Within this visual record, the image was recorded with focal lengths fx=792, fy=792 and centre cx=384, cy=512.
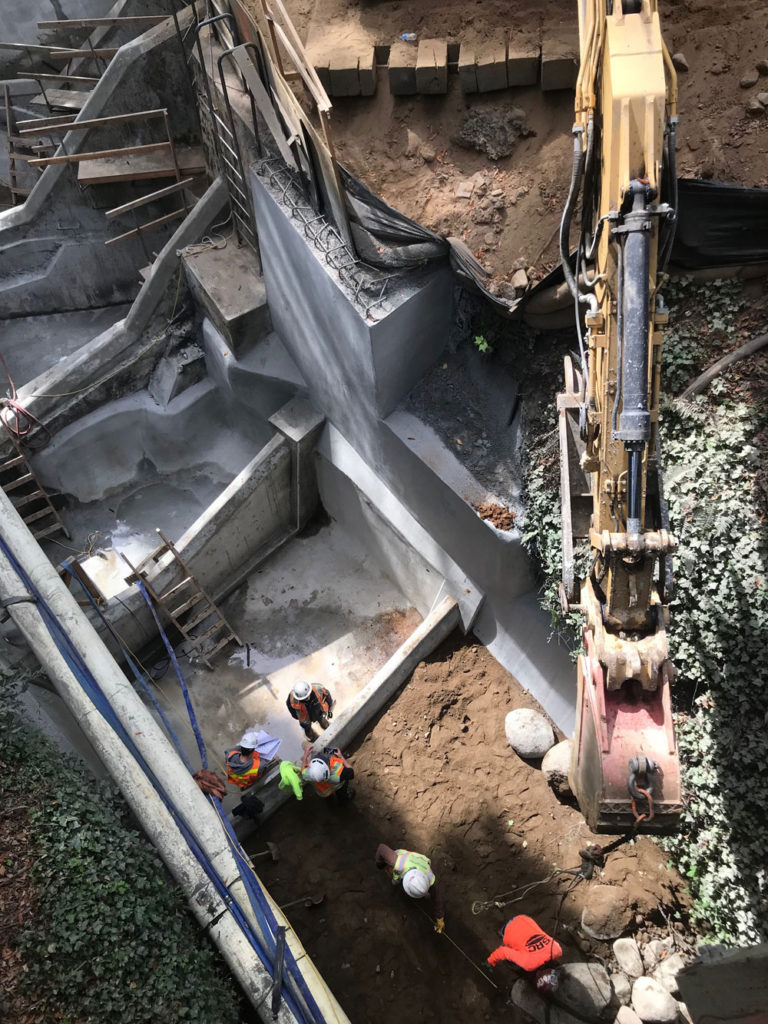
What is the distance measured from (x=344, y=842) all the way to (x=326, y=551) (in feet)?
15.2

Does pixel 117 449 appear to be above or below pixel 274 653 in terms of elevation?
above

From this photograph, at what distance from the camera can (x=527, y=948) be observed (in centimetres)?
792

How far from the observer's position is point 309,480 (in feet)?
40.4

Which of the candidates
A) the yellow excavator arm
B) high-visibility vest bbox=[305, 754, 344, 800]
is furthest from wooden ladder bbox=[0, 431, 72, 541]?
the yellow excavator arm

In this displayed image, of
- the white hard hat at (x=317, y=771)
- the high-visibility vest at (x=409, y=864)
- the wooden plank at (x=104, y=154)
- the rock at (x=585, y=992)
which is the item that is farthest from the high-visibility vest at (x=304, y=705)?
the wooden plank at (x=104, y=154)

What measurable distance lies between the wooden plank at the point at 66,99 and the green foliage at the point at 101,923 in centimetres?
1161

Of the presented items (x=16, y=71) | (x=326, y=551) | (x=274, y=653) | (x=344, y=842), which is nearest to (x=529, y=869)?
(x=344, y=842)

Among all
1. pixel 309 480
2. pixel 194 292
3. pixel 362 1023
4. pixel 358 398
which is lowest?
pixel 362 1023

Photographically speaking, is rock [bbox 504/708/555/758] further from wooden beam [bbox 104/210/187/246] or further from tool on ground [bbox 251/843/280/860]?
wooden beam [bbox 104/210/187/246]

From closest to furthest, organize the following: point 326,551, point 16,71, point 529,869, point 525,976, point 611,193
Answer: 1. point 611,193
2. point 525,976
3. point 529,869
4. point 326,551
5. point 16,71

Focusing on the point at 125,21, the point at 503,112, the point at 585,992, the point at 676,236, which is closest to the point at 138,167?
the point at 125,21

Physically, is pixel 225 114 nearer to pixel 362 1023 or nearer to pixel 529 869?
pixel 529 869

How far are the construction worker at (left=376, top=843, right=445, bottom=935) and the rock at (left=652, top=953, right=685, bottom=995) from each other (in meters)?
2.25

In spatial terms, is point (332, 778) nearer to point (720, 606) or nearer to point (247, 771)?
point (247, 771)
